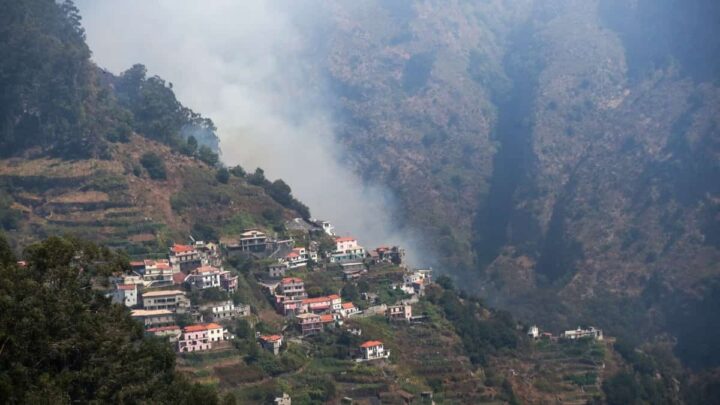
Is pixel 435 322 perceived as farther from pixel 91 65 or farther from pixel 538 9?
pixel 538 9

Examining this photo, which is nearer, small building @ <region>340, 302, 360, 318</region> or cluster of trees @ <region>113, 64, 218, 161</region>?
small building @ <region>340, 302, 360, 318</region>

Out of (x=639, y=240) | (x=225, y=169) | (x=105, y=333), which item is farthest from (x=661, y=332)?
(x=105, y=333)

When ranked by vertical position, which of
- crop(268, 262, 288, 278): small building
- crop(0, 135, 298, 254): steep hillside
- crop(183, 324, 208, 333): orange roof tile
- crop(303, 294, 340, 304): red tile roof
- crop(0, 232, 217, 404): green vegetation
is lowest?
crop(0, 232, 217, 404): green vegetation

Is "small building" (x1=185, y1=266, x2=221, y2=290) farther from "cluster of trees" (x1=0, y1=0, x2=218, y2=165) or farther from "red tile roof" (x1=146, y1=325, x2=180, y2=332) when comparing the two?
"cluster of trees" (x1=0, y1=0, x2=218, y2=165)

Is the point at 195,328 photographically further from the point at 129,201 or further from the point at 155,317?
the point at 129,201

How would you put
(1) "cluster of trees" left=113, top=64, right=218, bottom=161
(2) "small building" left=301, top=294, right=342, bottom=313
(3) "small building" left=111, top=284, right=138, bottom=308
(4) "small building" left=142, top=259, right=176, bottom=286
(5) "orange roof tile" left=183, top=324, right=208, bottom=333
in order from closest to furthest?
1. (5) "orange roof tile" left=183, top=324, right=208, bottom=333
2. (3) "small building" left=111, top=284, right=138, bottom=308
3. (4) "small building" left=142, top=259, right=176, bottom=286
4. (2) "small building" left=301, top=294, right=342, bottom=313
5. (1) "cluster of trees" left=113, top=64, right=218, bottom=161

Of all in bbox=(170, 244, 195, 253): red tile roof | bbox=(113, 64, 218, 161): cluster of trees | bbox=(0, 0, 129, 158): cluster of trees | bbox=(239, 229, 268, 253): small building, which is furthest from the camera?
bbox=(113, 64, 218, 161): cluster of trees

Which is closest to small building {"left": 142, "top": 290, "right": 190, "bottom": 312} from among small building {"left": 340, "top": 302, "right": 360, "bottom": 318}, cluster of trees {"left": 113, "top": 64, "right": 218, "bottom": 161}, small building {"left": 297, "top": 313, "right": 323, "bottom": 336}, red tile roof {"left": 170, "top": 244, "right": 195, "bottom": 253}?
red tile roof {"left": 170, "top": 244, "right": 195, "bottom": 253}
